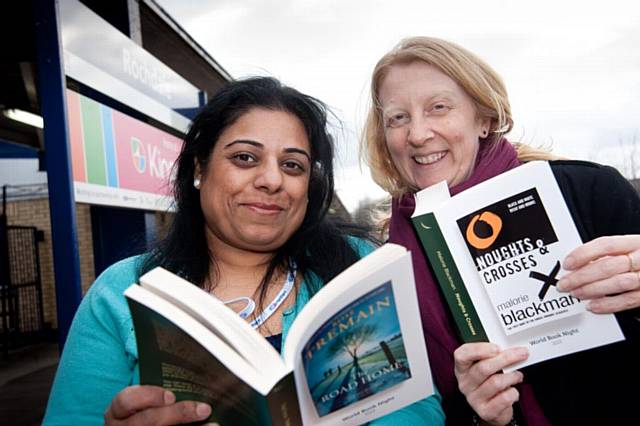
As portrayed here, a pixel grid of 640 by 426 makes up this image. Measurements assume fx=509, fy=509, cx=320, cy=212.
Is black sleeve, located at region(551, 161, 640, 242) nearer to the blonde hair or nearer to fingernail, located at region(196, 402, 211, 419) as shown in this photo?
the blonde hair

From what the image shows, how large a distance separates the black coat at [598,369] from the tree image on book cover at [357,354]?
51 centimetres

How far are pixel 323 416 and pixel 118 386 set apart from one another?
0.66m

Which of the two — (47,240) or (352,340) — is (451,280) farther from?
(47,240)

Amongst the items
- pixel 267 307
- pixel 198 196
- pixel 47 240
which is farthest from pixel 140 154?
pixel 47 240

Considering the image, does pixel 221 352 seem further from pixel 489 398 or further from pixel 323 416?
pixel 489 398

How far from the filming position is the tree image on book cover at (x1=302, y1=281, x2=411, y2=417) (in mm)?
979

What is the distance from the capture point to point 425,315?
1.47 meters

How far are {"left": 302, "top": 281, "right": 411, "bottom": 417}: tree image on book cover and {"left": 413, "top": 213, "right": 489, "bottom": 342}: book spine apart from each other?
22 centimetres

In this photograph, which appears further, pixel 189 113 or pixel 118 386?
pixel 189 113

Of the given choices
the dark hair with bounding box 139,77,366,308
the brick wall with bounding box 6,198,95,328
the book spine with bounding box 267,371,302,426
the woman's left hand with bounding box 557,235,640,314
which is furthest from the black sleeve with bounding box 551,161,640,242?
the brick wall with bounding box 6,198,95,328

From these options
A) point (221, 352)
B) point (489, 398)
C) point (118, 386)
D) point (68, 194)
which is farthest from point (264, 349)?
point (68, 194)

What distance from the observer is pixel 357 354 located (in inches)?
40.4

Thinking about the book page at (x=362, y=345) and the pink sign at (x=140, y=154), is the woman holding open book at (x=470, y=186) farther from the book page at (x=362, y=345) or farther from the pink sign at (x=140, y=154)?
the pink sign at (x=140, y=154)

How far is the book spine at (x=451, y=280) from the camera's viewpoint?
120 cm
